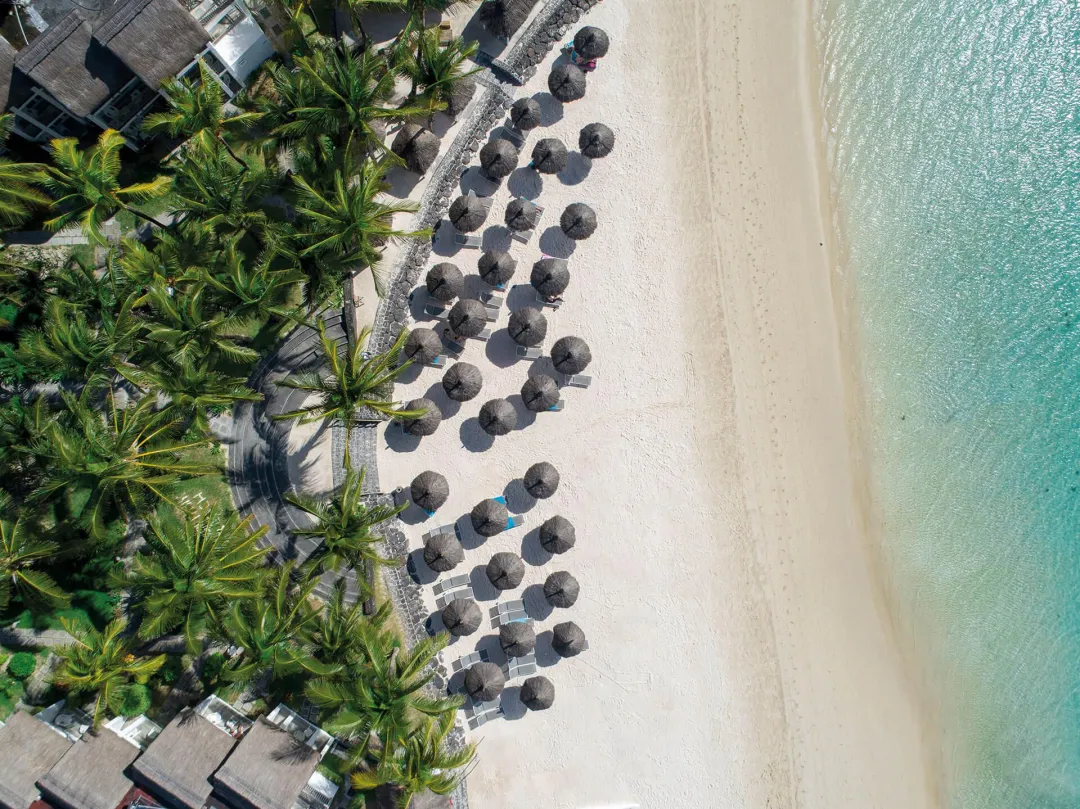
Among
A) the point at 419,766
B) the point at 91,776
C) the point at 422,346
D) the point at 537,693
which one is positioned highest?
the point at 422,346

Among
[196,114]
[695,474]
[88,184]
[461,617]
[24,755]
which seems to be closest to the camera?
[88,184]

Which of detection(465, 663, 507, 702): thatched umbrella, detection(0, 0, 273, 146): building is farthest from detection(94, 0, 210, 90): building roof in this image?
detection(465, 663, 507, 702): thatched umbrella

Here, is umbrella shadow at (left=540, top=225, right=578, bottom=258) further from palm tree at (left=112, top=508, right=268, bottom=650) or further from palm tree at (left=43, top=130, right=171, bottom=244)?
palm tree at (left=112, top=508, right=268, bottom=650)

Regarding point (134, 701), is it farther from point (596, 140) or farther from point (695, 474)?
point (596, 140)

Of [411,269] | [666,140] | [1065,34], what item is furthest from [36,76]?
[1065,34]

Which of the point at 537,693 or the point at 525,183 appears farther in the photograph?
the point at 525,183

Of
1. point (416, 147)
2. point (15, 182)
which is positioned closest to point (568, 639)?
point (416, 147)

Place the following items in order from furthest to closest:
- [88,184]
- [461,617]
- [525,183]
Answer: [525,183], [461,617], [88,184]
